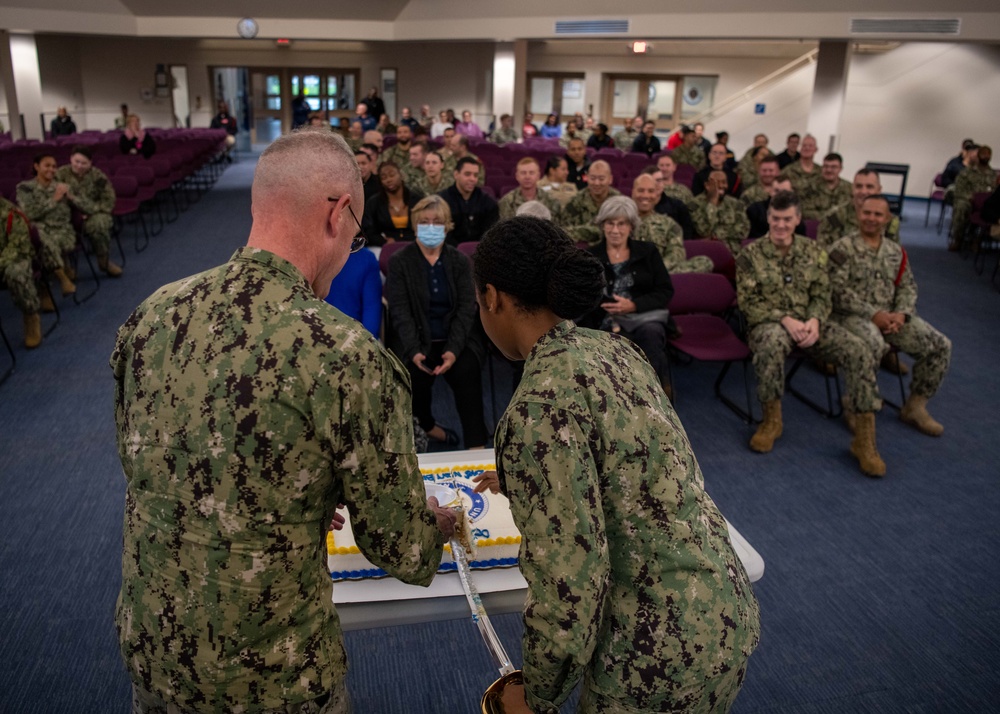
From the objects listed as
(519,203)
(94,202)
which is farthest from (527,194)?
(94,202)

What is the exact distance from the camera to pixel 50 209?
659 centimetres

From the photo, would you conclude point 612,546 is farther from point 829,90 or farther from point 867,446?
point 829,90

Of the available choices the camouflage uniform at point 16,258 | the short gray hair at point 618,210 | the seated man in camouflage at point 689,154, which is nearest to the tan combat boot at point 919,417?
the short gray hair at point 618,210

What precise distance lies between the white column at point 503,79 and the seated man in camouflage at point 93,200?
1074cm

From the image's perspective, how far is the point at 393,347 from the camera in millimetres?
4277

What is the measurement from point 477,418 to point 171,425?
9.69 ft

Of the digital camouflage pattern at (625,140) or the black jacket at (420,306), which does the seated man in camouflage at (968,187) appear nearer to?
the digital camouflage pattern at (625,140)

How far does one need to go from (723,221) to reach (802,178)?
2415mm

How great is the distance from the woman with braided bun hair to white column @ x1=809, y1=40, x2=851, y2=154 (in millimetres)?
15117

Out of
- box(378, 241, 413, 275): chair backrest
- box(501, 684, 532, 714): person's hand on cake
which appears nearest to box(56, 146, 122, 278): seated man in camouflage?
box(378, 241, 413, 275): chair backrest

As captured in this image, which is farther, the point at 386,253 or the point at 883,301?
the point at 386,253

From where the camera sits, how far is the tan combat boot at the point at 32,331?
5496mm

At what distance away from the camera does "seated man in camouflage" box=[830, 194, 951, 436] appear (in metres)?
4.51

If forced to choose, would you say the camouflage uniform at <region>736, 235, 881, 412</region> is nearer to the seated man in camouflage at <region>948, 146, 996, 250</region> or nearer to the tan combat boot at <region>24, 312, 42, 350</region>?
the tan combat boot at <region>24, 312, 42, 350</region>
